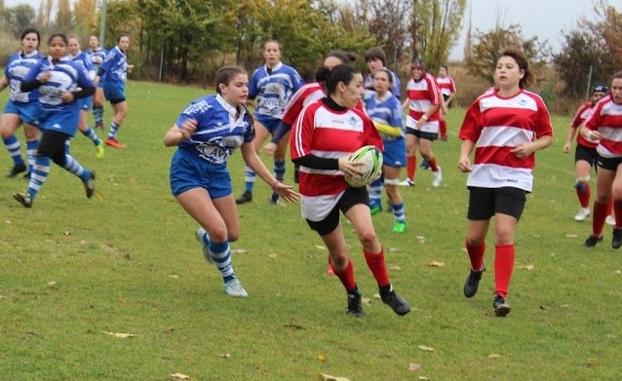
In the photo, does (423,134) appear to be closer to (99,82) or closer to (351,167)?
(99,82)

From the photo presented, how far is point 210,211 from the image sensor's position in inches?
287

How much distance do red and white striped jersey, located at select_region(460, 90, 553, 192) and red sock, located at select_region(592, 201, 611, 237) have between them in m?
3.52

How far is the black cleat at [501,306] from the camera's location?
24.0 feet

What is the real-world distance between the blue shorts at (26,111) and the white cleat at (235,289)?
512cm

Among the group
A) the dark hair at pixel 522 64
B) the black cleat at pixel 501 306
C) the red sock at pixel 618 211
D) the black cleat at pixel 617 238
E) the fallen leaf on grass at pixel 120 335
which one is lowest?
the fallen leaf on grass at pixel 120 335

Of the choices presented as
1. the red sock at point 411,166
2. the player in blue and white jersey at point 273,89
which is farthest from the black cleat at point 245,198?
the red sock at point 411,166

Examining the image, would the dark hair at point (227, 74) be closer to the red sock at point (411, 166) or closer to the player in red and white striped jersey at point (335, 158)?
the player in red and white striped jersey at point (335, 158)

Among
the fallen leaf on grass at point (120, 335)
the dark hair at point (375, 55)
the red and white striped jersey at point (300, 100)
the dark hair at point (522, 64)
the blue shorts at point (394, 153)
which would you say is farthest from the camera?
the blue shorts at point (394, 153)

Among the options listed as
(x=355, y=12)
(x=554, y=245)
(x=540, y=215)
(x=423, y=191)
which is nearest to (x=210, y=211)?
(x=554, y=245)

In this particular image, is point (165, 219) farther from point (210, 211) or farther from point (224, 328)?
point (224, 328)

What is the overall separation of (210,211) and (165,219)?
354 cm

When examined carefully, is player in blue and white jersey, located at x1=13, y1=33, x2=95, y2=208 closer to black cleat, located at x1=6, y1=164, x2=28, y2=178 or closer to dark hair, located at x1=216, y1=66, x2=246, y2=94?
black cleat, located at x1=6, y1=164, x2=28, y2=178

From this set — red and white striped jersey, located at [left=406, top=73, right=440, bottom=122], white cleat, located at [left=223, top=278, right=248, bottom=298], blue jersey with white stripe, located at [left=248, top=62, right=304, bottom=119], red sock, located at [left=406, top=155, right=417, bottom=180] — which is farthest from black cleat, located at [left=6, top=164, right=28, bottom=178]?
white cleat, located at [left=223, top=278, right=248, bottom=298]

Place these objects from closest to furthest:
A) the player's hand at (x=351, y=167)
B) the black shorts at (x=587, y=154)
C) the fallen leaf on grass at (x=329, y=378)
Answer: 1. the fallen leaf on grass at (x=329, y=378)
2. the player's hand at (x=351, y=167)
3. the black shorts at (x=587, y=154)
